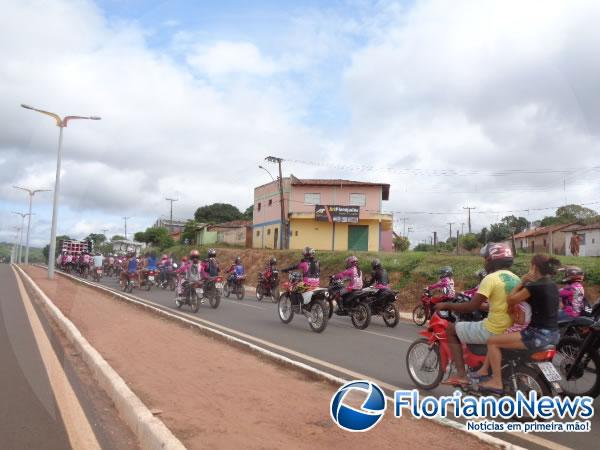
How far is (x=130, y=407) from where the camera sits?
5172mm

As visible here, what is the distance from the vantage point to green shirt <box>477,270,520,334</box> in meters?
5.48

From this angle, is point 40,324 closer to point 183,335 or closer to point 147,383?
point 183,335

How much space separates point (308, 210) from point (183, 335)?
3912cm

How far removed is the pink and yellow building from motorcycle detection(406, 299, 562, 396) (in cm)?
3871

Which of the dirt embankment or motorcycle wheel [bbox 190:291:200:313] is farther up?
motorcycle wheel [bbox 190:291:200:313]

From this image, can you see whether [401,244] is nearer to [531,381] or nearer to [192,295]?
[192,295]

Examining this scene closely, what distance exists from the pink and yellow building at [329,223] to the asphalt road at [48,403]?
122ft

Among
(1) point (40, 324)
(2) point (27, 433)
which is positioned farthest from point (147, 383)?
(1) point (40, 324)

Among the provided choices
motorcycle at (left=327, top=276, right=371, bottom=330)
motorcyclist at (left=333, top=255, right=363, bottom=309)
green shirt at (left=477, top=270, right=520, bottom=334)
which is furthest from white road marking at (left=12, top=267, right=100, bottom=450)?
motorcyclist at (left=333, top=255, right=363, bottom=309)

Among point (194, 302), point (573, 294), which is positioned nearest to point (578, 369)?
point (573, 294)

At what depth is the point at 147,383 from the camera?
632 centimetres

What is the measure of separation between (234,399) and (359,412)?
142 cm

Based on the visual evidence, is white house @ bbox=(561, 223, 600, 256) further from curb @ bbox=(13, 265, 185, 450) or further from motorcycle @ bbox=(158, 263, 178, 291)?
curb @ bbox=(13, 265, 185, 450)

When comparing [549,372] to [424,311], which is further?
[424,311]
